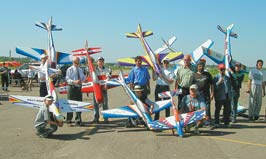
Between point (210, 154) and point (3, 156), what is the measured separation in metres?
3.98

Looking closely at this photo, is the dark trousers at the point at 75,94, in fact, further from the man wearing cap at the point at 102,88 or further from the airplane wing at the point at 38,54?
the airplane wing at the point at 38,54

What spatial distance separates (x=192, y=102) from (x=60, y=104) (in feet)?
12.0

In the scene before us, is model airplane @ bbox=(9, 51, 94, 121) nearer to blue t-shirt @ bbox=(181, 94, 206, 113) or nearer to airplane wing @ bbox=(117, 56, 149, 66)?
airplane wing @ bbox=(117, 56, 149, 66)

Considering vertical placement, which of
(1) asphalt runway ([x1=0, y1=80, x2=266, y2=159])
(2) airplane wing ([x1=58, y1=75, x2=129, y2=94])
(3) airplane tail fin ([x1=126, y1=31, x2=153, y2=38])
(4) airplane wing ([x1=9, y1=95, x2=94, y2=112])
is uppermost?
(3) airplane tail fin ([x1=126, y1=31, x2=153, y2=38])

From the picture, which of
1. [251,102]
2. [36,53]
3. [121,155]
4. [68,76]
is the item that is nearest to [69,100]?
[68,76]

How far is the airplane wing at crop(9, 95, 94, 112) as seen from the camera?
8.27 metres

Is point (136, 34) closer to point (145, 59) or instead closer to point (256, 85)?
point (145, 59)

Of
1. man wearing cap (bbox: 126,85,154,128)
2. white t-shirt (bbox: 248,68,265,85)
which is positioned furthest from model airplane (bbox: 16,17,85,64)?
white t-shirt (bbox: 248,68,265,85)

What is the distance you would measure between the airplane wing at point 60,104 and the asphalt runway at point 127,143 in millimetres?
575

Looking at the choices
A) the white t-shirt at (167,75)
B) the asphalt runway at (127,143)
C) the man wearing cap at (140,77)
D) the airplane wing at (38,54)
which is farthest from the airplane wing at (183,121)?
the airplane wing at (38,54)

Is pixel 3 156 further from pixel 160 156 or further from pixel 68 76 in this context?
pixel 68 76

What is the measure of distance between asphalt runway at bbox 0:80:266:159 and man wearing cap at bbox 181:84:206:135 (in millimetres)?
673

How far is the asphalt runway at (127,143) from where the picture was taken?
582cm

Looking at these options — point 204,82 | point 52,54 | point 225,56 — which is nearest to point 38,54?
point 52,54
